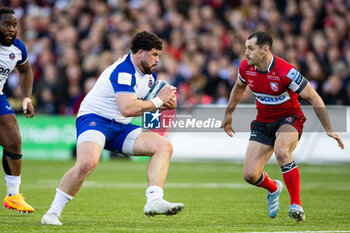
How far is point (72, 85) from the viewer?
18.8 meters

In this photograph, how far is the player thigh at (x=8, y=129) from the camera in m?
8.48

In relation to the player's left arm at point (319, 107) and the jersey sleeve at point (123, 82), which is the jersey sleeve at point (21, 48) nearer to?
the jersey sleeve at point (123, 82)

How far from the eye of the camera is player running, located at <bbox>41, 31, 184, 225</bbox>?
707 cm

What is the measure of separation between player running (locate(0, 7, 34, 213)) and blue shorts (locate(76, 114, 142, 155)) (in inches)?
54.9

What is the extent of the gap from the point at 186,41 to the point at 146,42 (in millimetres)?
12462

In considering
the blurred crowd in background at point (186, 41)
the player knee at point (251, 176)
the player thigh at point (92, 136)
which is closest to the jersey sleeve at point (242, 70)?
the player knee at point (251, 176)

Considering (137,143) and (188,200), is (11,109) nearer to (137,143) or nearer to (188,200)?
(137,143)

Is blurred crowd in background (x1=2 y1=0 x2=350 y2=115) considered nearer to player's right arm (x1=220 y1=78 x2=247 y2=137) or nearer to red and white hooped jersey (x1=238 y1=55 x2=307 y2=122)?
player's right arm (x1=220 y1=78 x2=247 y2=137)

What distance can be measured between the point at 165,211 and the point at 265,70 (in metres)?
2.31

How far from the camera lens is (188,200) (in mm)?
10312

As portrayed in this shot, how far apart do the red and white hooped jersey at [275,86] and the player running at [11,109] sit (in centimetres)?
275

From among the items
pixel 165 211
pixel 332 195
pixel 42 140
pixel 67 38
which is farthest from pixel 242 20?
pixel 165 211

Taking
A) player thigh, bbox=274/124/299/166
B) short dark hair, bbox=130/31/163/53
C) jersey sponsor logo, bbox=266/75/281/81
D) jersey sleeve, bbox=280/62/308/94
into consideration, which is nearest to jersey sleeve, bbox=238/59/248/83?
jersey sponsor logo, bbox=266/75/281/81

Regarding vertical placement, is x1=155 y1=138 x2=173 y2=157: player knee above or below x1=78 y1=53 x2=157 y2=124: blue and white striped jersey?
below
